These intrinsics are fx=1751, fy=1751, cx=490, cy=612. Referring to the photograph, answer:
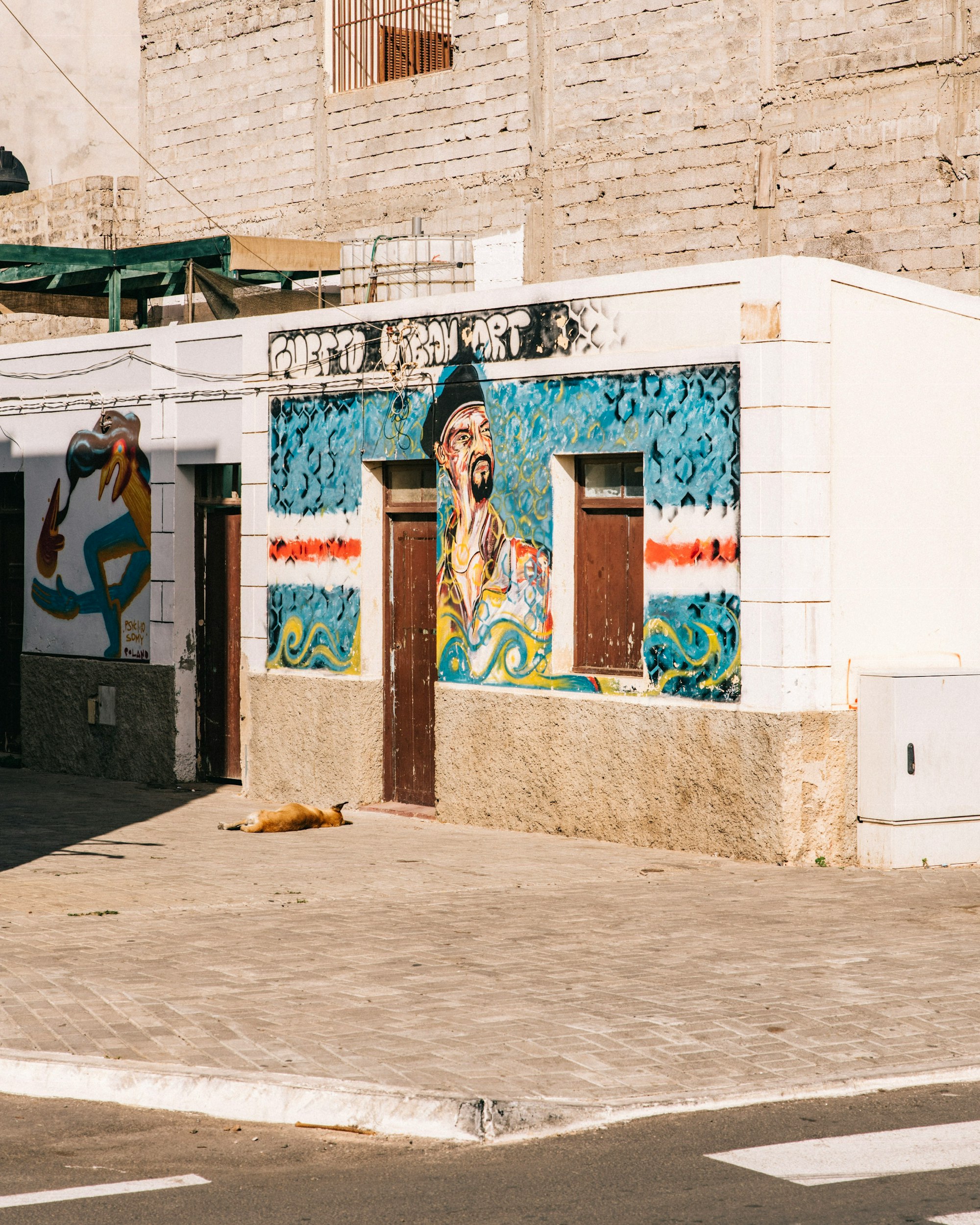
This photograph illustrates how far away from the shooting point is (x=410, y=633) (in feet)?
46.0

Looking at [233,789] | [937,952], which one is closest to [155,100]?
[233,789]

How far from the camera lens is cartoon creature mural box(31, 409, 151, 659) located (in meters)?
16.1

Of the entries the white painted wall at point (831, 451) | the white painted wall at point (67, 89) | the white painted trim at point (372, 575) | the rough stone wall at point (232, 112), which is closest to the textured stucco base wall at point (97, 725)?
the white painted trim at point (372, 575)

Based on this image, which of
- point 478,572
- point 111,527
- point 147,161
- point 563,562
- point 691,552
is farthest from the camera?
point 147,161

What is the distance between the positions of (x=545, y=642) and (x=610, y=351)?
6.96 ft

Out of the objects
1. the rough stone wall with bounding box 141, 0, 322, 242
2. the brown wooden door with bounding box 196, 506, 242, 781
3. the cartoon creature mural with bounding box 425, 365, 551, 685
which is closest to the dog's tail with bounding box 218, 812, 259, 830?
the cartoon creature mural with bounding box 425, 365, 551, 685

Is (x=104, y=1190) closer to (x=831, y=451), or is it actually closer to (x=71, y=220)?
(x=831, y=451)

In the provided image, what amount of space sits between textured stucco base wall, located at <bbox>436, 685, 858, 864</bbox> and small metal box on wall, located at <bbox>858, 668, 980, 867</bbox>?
12 centimetres

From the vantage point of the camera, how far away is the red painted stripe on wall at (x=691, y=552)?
11430 mm

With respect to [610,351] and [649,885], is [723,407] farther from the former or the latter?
[649,885]

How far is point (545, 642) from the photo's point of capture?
12.6 meters

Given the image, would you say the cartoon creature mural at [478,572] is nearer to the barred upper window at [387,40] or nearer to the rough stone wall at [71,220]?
the barred upper window at [387,40]

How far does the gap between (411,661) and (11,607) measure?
5.97 m

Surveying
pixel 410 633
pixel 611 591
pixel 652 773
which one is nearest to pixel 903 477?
pixel 611 591
